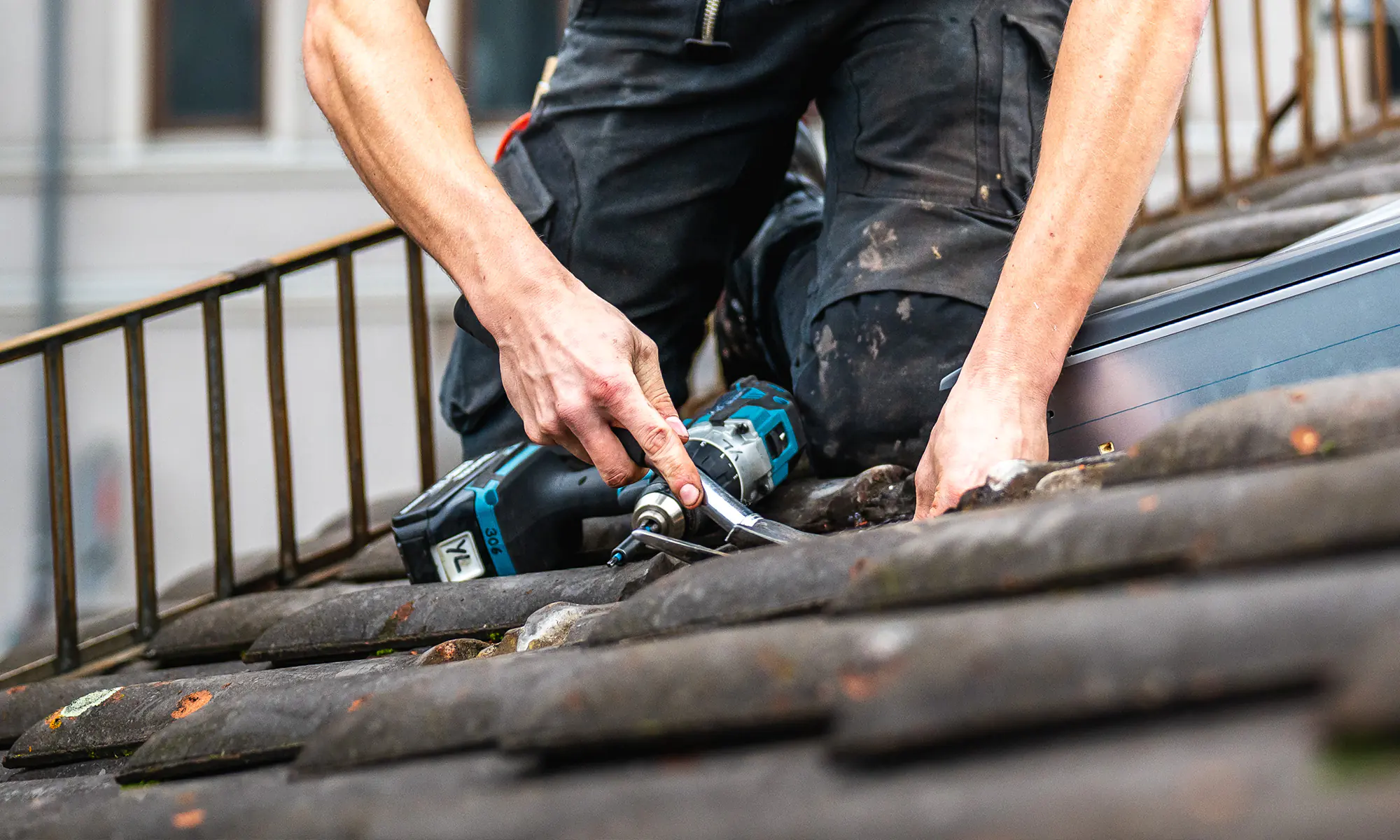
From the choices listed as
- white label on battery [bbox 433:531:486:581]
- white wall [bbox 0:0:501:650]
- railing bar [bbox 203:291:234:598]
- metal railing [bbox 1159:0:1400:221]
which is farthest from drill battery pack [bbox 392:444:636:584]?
white wall [bbox 0:0:501:650]

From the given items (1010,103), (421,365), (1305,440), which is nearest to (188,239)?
(421,365)

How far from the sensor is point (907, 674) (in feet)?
1.67

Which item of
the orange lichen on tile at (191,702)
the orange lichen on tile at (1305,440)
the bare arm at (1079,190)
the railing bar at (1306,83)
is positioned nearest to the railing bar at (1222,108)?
the railing bar at (1306,83)

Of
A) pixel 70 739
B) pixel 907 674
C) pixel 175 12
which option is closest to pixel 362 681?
pixel 70 739

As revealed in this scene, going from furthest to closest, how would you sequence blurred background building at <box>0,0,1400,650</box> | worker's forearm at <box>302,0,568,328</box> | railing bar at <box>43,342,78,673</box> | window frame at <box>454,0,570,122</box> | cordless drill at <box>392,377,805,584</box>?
1. window frame at <box>454,0,570,122</box>
2. blurred background building at <box>0,0,1400,650</box>
3. railing bar at <box>43,342,78,673</box>
4. cordless drill at <box>392,377,805,584</box>
5. worker's forearm at <box>302,0,568,328</box>

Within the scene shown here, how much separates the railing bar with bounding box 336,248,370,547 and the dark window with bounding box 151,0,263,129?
15.8 ft

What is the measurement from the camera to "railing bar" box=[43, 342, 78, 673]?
2.07 m

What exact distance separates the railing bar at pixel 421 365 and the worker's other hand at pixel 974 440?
145 cm

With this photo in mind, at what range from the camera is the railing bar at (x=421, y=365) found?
7.95ft

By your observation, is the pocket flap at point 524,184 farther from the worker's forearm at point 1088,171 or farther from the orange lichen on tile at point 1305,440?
the orange lichen on tile at point 1305,440

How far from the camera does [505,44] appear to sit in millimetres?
6641

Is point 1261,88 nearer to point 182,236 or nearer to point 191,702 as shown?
point 191,702

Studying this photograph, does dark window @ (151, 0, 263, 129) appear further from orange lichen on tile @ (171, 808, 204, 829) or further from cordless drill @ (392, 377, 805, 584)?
orange lichen on tile @ (171, 808, 204, 829)

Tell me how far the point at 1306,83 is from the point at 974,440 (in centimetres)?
291
